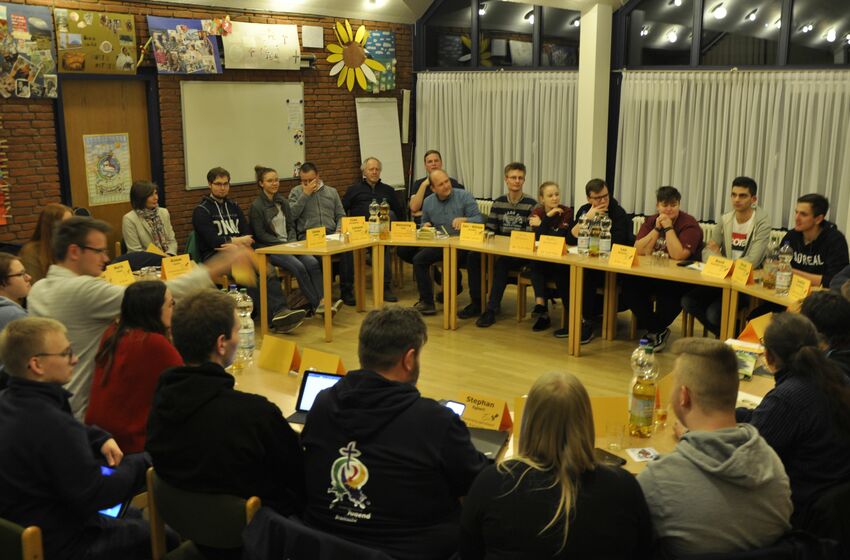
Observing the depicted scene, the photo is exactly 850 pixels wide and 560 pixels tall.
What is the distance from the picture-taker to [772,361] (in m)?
2.84

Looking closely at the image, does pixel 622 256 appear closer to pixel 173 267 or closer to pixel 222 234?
pixel 173 267

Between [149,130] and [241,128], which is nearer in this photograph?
[149,130]

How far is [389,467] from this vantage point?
2.35 meters

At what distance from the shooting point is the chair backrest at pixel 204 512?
245 centimetres

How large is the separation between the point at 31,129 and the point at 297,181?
2.82m

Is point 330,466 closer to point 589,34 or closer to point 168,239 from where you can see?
point 168,239

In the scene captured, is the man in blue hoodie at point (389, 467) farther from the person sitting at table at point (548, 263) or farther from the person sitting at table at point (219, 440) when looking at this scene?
the person sitting at table at point (548, 263)

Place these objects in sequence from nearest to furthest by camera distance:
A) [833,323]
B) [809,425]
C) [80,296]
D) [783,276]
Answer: [809,425] < [833,323] < [80,296] < [783,276]

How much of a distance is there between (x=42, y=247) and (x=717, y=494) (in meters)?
4.43

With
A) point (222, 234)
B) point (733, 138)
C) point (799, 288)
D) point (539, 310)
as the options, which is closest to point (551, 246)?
point (539, 310)

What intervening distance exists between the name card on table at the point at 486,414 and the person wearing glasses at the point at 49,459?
1194 mm

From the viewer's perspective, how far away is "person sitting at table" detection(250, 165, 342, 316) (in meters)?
7.16

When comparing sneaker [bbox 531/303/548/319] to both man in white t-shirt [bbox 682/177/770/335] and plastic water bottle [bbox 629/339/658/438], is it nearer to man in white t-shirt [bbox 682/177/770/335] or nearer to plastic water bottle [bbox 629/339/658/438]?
man in white t-shirt [bbox 682/177/770/335]

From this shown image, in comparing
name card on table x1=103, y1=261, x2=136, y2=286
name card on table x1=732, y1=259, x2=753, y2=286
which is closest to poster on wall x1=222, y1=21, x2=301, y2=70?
name card on table x1=103, y1=261, x2=136, y2=286
